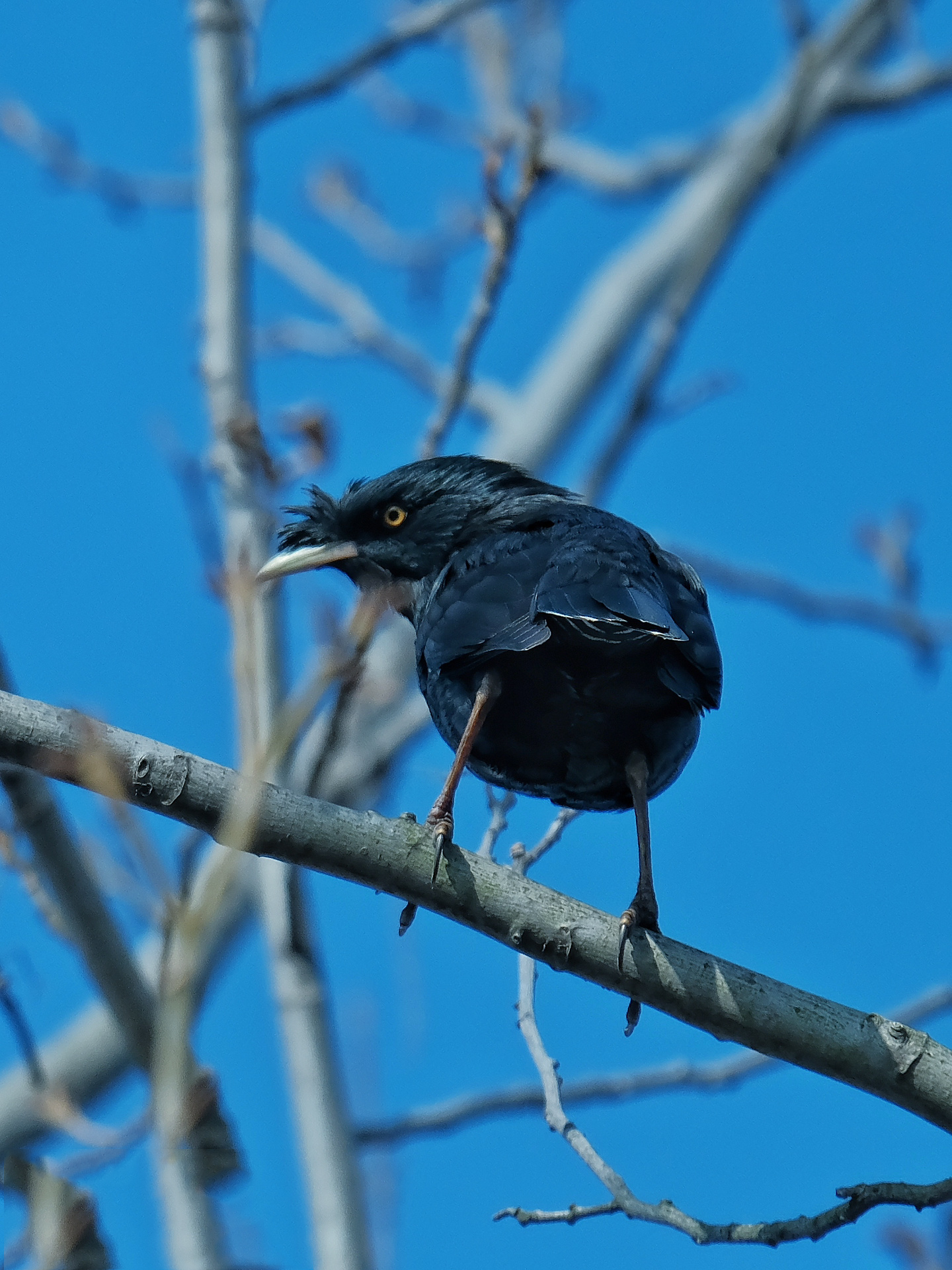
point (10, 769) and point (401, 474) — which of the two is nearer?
point (10, 769)

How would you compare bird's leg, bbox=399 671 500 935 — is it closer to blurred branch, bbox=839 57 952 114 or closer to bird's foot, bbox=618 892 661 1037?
bird's foot, bbox=618 892 661 1037

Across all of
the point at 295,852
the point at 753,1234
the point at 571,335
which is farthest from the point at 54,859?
the point at 571,335

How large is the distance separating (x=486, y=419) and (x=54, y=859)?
7175 mm

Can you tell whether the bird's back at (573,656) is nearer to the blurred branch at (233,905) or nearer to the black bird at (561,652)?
the black bird at (561,652)

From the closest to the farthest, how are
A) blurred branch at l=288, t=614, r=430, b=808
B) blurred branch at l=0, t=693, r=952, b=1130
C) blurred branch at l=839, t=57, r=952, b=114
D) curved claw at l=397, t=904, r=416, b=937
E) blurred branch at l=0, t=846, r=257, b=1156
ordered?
1. blurred branch at l=0, t=693, r=952, b=1130
2. curved claw at l=397, t=904, r=416, b=937
3. blurred branch at l=0, t=846, r=257, b=1156
4. blurred branch at l=288, t=614, r=430, b=808
5. blurred branch at l=839, t=57, r=952, b=114

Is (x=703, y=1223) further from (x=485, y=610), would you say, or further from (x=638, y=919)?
(x=485, y=610)

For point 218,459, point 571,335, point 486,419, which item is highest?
point 571,335

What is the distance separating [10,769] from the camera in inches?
162

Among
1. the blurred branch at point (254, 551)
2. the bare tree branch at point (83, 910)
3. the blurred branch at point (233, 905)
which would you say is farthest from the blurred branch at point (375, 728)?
the bare tree branch at point (83, 910)

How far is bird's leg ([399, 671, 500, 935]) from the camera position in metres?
3.44

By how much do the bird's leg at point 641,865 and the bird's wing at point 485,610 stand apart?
0.65 meters

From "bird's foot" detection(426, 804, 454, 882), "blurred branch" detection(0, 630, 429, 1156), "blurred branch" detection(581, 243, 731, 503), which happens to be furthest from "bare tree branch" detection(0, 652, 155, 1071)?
"blurred branch" detection(581, 243, 731, 503)

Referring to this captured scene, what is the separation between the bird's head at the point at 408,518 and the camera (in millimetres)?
5125

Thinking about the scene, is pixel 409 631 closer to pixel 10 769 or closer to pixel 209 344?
pixel 209 344
